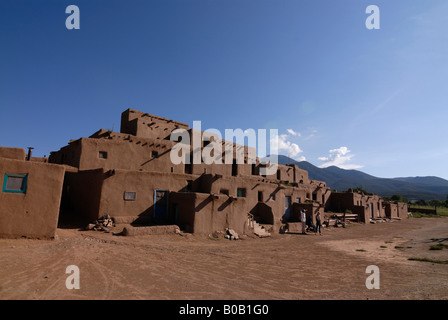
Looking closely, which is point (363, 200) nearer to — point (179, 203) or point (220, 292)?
point (179, 203)

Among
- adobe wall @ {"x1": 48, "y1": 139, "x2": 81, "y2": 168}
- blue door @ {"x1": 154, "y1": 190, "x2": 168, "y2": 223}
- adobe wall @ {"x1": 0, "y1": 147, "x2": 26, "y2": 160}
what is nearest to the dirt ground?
blue door @ {"x1": 154, "y1": 190, "x2": 168, "y2": 223}

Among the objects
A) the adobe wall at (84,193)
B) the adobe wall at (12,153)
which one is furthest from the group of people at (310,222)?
the adobe wall at (12,153)

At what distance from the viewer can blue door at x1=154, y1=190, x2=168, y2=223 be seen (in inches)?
663

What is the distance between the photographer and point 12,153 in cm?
1507

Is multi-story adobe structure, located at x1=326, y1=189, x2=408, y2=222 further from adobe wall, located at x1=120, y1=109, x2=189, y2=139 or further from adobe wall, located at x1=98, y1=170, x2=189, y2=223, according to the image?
adobe wall, located at x1=98, y1=170, x2=189, y2=223

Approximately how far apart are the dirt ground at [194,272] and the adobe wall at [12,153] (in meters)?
7.21

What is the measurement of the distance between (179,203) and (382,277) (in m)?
12.1

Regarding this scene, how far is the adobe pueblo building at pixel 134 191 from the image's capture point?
10.2 meters

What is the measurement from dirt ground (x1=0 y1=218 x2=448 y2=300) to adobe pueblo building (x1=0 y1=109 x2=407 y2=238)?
1774 millimetres

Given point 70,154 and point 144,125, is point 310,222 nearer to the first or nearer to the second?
point 144,125

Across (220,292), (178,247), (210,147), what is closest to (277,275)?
(220,292)

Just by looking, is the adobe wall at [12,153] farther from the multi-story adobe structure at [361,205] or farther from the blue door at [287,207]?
the multi-story adobe structure at [361,205]

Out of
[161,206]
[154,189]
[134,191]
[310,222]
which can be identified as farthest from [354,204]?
[134,191]

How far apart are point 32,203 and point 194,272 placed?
308 inches
